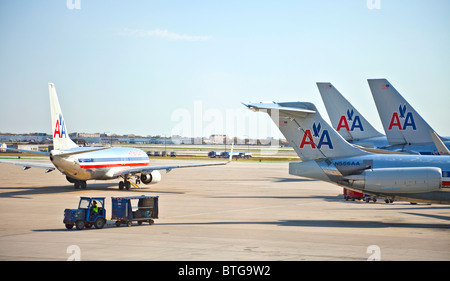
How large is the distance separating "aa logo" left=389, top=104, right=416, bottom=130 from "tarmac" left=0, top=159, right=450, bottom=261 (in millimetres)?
7128

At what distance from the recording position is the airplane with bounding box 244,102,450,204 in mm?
33781

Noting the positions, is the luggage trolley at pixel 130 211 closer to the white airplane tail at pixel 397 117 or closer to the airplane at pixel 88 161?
the airplane at pixel 88 161

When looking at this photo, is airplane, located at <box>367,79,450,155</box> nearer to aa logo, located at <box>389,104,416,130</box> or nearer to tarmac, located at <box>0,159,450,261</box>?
aa logo, located at <box>389,104,416,130</box>

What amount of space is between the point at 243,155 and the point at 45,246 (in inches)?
5850

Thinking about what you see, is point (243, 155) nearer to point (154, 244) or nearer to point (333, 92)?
point (333, 92)

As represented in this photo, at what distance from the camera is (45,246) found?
1013 inches

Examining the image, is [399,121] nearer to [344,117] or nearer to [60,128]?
[344,117]

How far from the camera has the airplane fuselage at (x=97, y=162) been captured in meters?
54.4

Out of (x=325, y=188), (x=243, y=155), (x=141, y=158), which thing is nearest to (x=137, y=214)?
(x=141, y=158)

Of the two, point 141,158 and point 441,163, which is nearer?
point 441,163

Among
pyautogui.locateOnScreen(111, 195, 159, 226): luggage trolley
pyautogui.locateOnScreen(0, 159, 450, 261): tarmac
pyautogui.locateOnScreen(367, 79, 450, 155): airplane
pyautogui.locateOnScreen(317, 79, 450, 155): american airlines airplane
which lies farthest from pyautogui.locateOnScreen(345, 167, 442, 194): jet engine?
pyautogui.locateOnScreen(367, 79, 450, 155): airplane

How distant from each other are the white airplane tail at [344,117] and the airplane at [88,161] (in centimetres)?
1417

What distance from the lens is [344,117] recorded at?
63.1 meters

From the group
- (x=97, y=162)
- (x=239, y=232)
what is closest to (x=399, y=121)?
(x=239, y=232)
